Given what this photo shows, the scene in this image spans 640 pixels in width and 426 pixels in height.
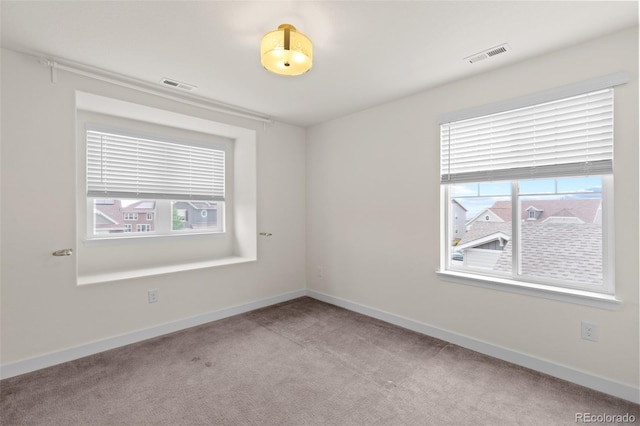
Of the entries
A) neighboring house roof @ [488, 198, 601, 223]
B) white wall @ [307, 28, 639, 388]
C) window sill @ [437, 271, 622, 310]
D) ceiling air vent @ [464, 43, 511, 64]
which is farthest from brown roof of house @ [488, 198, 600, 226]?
ceiling air vent @ [464, 43, 511, 64]

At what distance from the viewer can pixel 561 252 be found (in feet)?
7.79

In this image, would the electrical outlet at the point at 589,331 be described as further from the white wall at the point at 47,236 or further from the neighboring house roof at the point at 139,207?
the neighboring house roof at the point at 139,207

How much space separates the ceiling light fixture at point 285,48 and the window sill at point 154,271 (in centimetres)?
242

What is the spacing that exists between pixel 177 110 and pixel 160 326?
229 cm

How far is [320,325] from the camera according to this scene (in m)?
3.34

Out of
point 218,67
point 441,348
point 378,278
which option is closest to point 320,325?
point 378,278

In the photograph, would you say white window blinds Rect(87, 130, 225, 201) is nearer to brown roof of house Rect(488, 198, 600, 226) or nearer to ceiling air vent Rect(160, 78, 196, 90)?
ceiling air vent Rect(160, 78, 196, 90)

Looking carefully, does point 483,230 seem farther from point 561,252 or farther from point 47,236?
point 47,236

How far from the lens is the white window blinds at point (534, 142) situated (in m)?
2.16

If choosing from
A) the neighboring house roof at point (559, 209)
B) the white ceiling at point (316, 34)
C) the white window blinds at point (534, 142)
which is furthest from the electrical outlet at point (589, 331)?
the white ceiling at point (316, 34)

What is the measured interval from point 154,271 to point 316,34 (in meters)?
2.82

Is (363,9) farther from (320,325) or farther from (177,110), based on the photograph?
(320,325)

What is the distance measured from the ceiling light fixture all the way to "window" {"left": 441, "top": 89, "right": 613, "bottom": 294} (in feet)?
5.68

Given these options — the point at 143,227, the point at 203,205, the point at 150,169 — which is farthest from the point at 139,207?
the point at 203,205
